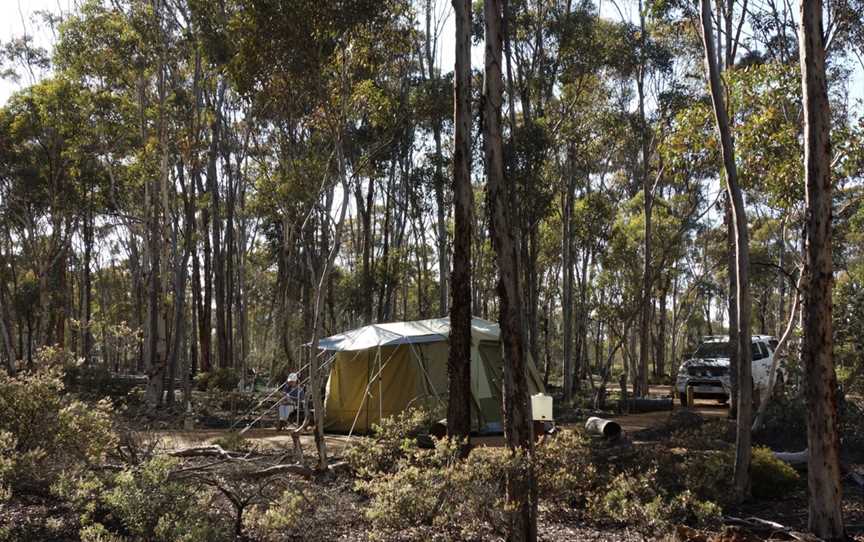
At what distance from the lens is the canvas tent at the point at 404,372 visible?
1339cm

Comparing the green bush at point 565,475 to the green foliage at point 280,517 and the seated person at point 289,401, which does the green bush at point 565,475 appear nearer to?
the green foliage at point 280,517

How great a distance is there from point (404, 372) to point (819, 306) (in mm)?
8582

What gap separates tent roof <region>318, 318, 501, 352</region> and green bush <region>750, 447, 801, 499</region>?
589 cm

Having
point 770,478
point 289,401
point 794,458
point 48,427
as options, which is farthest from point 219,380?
point 770,478

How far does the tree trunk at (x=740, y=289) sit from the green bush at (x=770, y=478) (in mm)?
405

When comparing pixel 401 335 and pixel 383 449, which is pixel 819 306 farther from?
pixel 401 335

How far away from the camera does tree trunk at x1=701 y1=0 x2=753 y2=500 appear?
7293 mm

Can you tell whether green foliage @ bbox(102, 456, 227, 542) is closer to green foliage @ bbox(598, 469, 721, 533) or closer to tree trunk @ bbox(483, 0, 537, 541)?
tree trunk @ bbox(483, 0, 537, 541)

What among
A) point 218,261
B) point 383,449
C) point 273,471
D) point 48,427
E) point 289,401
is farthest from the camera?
point 218,261

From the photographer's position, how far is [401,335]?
1348 cm

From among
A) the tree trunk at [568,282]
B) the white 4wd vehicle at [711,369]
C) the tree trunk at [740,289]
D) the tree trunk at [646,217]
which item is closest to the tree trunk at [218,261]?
the tree trunk at [568,282]

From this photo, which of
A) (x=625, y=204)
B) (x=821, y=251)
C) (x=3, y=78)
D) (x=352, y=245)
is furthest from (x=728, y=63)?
(x=352, y=245)

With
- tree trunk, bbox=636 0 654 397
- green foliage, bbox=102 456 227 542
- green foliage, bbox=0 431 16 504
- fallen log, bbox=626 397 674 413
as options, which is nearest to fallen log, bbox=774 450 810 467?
green foliage, bbox=102 456 227 542

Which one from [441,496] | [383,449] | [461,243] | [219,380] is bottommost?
[219,380]
